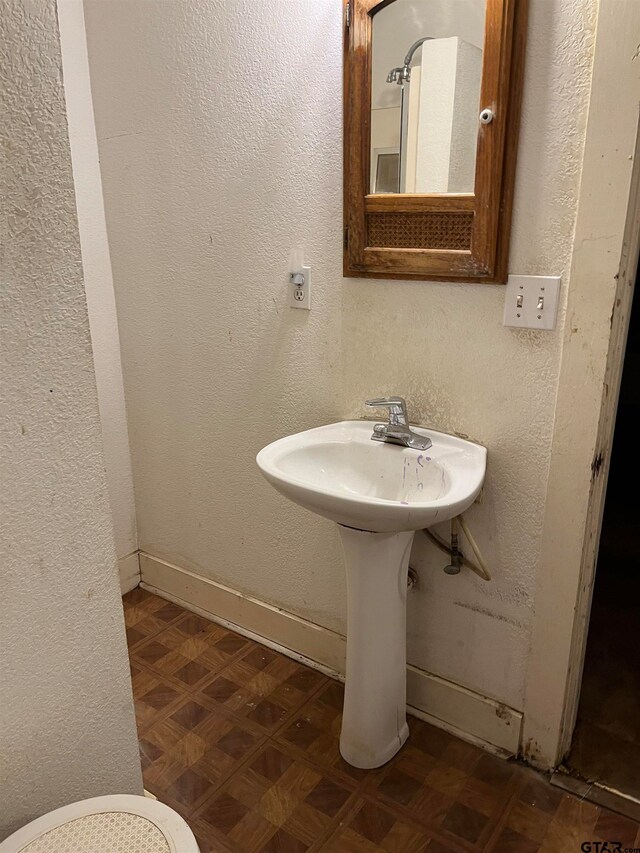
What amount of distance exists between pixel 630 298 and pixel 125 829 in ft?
4.21

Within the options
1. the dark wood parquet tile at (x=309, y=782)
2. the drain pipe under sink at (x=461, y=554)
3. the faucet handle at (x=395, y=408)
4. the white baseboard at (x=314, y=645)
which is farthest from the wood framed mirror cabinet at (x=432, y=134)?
the dark wood parquet tile at (x=309, y=782)

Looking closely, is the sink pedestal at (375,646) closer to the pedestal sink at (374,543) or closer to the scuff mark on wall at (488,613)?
the pedestal sink at (374,543)

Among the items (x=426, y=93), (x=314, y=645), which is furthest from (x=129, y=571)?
(x=426, y=93)

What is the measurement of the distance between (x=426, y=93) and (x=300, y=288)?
537mm

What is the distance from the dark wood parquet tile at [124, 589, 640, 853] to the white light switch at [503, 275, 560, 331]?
107 centimetres

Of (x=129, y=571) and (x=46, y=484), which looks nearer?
(x=46, y=484)

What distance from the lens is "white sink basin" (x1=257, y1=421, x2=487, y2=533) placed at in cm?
119

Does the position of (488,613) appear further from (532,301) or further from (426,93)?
(426,93)

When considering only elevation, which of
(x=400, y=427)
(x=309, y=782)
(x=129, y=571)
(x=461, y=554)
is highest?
(x=400, y=427)

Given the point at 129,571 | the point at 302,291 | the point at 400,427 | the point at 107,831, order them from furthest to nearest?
the point at 129,571
the point at 302,291
the point at 400,427
the point at 107,831

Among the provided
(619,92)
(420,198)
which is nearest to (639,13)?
(619,92)

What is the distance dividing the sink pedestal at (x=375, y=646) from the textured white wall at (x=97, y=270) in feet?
2.57

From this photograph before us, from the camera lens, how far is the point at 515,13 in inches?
46.9

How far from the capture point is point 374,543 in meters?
1.39
